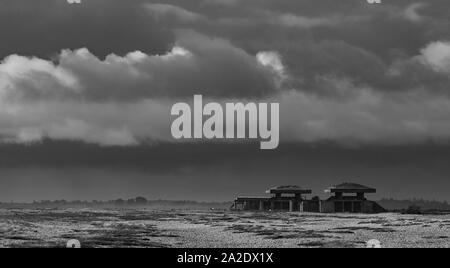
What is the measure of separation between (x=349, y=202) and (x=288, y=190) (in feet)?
53.2

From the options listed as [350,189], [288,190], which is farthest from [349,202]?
[288,190]

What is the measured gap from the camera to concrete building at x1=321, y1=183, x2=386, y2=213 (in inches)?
4783

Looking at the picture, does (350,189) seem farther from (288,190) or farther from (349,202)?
(288,190)

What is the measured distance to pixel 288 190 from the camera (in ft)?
440

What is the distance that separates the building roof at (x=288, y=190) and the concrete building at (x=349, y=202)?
8.86 metres

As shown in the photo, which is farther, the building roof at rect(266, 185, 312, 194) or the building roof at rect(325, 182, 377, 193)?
the building roof at rect(266, 185, 312, 194)

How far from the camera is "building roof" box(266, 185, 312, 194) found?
435 feet

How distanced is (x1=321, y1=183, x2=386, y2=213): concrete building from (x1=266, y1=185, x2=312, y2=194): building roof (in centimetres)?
886

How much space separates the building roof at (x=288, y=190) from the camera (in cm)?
13250
